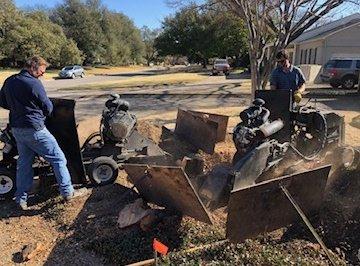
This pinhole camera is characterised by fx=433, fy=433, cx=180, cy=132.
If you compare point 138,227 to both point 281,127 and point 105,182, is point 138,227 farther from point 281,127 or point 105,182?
point 281,127

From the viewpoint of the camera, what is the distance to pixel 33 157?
5.60 m

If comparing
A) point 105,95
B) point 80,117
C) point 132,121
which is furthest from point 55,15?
point 132,121

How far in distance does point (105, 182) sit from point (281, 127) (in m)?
2.57

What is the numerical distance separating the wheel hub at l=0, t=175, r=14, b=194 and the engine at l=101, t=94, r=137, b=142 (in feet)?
4.93

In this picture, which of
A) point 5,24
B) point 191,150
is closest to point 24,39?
point 5,24

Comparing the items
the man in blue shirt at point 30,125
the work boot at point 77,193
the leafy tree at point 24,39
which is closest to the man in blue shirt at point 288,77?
the work boot at point 77,193

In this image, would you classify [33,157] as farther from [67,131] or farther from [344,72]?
[344,72]

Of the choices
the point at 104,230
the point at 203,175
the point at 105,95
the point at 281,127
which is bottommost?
the point at 105,95

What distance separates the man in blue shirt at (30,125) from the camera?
17.1 ft

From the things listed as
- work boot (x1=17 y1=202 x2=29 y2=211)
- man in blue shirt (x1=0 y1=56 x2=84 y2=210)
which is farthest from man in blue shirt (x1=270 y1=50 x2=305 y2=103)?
work boot (x1=17 y1=202 x2=29 y2=211)

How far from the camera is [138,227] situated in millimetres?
4742

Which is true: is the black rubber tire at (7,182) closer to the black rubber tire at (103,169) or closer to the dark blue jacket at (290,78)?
the black rubber tire at (103,169)

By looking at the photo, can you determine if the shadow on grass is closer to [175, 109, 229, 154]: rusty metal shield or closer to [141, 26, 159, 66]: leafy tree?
[175, 109, 229, 154]: rusty metal shield

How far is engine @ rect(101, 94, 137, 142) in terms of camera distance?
255 inches
